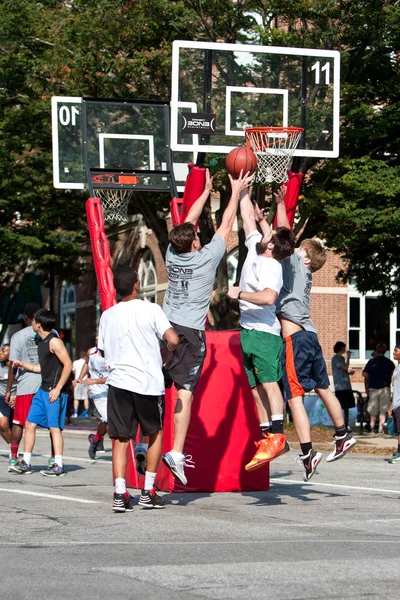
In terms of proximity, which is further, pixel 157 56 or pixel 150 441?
pixel 157 56

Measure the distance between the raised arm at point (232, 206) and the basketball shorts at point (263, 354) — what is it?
873mm

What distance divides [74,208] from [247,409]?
1895cm

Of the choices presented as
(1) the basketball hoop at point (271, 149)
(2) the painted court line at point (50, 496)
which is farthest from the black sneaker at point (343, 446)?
(1) the basketball hoop at point (271, 149)

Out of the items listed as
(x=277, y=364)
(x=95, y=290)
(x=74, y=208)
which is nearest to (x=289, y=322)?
(x=277, y=364)

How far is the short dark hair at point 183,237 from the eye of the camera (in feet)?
31.4

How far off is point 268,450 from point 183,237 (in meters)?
1.88

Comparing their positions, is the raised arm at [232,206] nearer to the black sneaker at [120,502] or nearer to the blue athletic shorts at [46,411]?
the black sneaker at [120,502]

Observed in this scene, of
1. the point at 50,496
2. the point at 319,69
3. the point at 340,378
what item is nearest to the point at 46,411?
the point at 50,496

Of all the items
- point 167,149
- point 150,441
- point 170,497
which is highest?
point 167,149

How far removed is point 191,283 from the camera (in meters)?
9.62

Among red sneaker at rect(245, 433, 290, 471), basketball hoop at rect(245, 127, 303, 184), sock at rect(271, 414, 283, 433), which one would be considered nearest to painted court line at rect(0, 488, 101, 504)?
red sneaker at rect(245, 433, 290, 471)

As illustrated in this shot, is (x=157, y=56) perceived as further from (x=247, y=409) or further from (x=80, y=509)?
(x=80, y=509)

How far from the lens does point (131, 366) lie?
9.31m

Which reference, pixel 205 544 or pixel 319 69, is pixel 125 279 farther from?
pixel 319 69
